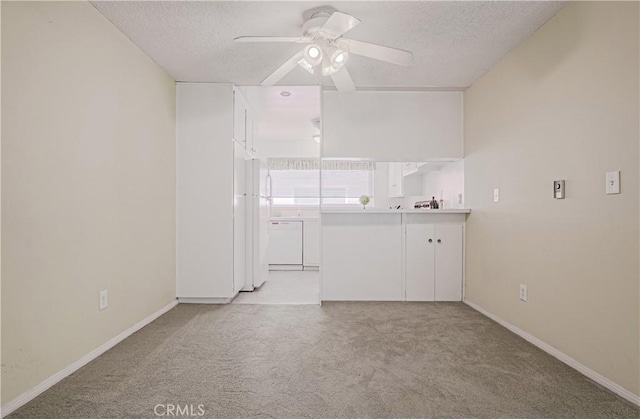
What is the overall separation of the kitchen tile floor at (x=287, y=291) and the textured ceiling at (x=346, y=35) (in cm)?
219

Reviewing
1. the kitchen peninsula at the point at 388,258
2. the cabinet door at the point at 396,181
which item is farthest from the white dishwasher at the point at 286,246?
the kitchen peninsula at the point at 388,258

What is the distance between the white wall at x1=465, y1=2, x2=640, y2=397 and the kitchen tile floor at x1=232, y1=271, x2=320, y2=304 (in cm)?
178

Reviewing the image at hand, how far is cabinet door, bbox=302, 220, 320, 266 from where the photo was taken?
5.30 meters

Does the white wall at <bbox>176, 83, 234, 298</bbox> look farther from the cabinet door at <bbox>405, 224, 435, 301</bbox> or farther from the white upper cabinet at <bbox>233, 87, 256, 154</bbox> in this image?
the cabinet door at <bbox>405, 224, 435, 301</bbox>

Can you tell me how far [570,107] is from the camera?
6.55ft

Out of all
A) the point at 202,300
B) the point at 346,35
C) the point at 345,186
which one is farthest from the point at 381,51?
the point at 345,186

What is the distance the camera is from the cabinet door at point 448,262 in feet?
11.1

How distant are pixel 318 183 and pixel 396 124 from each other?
2670mm

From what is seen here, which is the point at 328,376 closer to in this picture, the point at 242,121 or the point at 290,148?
the point at 242,121

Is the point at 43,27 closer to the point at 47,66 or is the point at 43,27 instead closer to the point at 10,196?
the point at 47,66

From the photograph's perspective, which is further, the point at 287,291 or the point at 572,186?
the point at 287,291

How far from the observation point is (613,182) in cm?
170
